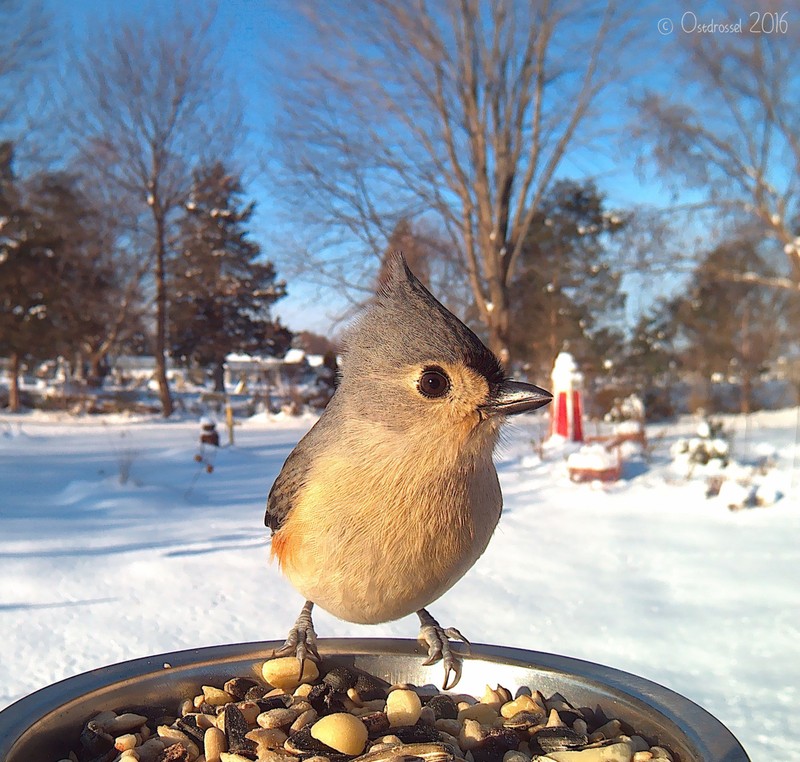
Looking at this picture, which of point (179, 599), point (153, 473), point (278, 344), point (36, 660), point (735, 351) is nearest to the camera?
point (36, 660)

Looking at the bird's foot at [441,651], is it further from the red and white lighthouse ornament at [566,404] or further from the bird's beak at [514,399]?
the red and white lighthouse ornament at [566,404]

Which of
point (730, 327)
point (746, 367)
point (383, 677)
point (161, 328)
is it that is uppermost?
point (161, 328)

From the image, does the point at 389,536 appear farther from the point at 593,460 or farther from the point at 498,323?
the point at 593,460

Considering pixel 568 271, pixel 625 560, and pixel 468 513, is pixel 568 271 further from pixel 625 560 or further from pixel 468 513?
pixel 468 513

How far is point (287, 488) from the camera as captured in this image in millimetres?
1309

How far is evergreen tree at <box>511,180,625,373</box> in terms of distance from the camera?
48.7 ft

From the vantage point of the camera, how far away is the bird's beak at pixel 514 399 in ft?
3.47

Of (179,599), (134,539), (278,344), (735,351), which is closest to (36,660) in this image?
(179,599)

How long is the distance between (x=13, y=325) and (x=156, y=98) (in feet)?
18.5

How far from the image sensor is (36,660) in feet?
10.1

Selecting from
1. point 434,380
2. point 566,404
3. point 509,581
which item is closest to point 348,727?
point 434,380

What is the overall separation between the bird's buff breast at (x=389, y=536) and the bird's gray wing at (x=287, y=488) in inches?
3.7

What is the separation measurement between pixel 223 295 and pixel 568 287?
1229 cm

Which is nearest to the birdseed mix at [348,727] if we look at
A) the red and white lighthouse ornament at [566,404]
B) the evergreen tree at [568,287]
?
the red and white lighthouse ornament at [566,404]
